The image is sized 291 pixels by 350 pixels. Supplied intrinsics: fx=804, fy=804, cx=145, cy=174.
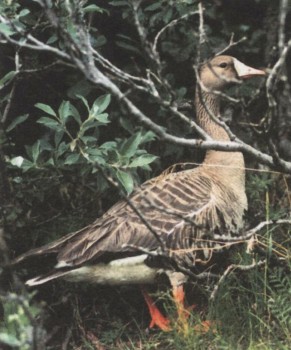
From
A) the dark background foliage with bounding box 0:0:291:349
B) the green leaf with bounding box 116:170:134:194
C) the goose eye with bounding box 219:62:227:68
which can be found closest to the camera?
the dark background foliage with bounding box 0:0:291:349

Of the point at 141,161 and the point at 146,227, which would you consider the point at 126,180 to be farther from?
the point at 146,227

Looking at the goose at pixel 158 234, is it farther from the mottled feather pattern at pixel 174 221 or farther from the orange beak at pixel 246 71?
the orange beak at pixel 246 71

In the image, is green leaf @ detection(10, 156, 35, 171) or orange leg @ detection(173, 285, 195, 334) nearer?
orange leg @ detection(173, 285, 195, 334)

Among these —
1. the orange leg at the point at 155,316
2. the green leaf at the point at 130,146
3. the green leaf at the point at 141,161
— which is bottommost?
the orange leg at the point at 155,316

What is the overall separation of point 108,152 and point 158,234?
0.68m

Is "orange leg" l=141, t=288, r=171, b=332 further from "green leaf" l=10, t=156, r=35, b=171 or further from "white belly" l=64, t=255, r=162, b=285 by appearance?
"green leaf" l=10, t=156, r=35, b=171

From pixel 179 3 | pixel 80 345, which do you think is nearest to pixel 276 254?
pixel 80 345

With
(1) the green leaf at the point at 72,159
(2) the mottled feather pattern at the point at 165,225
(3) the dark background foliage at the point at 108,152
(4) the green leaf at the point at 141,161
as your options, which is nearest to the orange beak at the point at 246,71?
(3) the dark background foliage at the point at 108,152

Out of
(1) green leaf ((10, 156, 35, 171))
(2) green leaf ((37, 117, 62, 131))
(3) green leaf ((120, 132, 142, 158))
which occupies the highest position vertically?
(2) green leaf ((37, 117, 62, 131))

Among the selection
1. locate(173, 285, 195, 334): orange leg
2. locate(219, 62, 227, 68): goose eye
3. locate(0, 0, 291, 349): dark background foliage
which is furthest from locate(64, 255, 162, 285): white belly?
locate(219, 62, 227, 68): goose eye

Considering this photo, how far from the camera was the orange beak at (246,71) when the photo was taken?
16.9 feet

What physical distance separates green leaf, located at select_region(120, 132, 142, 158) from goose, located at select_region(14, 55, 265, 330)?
267 mm

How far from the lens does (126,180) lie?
4.47m

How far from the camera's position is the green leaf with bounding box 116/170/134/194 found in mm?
4430
